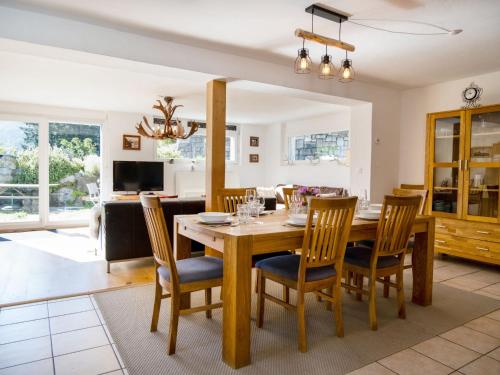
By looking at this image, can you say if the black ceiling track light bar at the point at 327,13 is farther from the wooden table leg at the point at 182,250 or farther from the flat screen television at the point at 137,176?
the flat screen television at the point at 137,176

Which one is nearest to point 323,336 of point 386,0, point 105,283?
point 105,283

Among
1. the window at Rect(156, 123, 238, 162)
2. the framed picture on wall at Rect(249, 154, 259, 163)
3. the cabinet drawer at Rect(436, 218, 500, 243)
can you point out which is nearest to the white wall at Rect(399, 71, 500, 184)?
the cabinet drawer at Rect(436, 218, 500, 243)

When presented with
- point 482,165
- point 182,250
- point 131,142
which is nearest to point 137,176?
point 131,142

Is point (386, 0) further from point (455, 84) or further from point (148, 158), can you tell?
point (148, 158)

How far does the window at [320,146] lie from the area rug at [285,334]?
4204 millimetres

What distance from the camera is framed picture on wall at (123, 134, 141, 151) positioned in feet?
23.8

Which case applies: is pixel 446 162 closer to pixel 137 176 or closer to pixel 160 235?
pixel 160 235

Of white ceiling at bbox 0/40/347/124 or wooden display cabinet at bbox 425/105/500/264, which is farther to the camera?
wooden display cabinet at bbox 425/105/500/264

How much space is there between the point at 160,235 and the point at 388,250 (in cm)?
159

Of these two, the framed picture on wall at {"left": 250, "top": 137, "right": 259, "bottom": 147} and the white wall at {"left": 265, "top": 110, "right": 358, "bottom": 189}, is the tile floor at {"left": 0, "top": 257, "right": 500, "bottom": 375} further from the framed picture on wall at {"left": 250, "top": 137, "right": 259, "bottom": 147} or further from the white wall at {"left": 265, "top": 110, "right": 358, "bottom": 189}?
the framed picture on wall at {"left": 250, "top": 137, "right": 259, "bottom": 147}

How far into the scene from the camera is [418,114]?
5.04m

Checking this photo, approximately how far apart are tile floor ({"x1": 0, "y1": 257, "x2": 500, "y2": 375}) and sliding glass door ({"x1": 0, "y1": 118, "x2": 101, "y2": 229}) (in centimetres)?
436

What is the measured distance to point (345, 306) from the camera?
2.92 m

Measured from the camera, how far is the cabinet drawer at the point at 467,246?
385 centimetres
